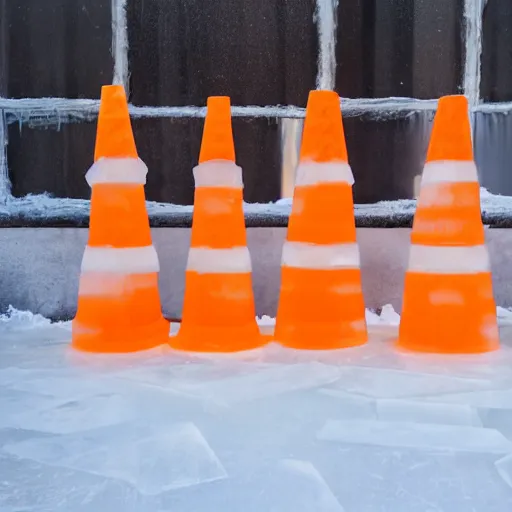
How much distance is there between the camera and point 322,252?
1.98 m

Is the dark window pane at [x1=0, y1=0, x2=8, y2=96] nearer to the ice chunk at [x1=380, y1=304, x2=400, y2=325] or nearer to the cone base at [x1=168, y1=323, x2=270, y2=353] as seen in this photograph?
the cone base at [x1=168, y1=323, x2=270, y2=353]

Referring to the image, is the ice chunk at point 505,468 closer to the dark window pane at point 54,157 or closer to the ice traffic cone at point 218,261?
the ice traffic cone at point 218,261

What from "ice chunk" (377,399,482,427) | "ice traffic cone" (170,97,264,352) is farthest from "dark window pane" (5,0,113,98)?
"ice chunk" (377,399,482,427)

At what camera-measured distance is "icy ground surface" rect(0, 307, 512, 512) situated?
3.11 ft

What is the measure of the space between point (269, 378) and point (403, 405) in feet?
1.28

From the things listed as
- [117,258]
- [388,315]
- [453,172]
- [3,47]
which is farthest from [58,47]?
[388,315]

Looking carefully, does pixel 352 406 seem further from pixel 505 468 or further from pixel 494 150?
pixel 494 150

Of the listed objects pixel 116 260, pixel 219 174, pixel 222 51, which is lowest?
pixel 116 260

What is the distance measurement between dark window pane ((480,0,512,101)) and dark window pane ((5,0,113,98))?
1.61 meters

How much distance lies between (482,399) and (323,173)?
36.4 inches

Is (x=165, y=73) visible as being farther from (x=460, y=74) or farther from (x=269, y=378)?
(x=269, y=378)

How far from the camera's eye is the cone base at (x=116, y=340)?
1.94m

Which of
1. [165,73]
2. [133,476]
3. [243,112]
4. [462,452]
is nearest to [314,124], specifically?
[243,112]

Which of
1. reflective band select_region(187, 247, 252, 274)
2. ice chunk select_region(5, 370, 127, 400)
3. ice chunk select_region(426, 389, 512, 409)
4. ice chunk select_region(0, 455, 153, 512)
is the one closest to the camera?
ice chunk select_region(0, 455, 153, 512)
